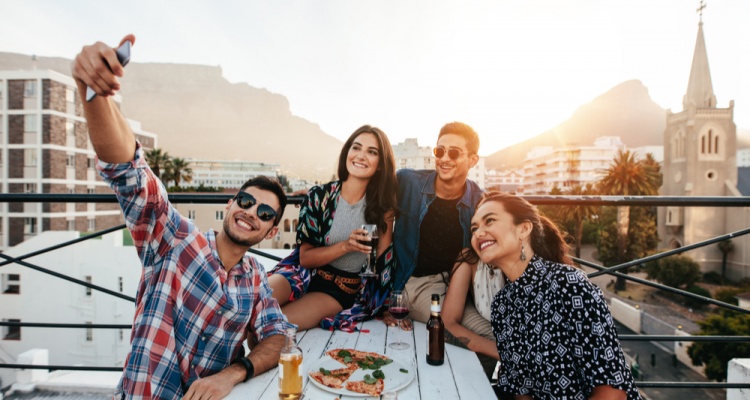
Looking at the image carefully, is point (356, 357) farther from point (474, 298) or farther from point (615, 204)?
point (615, 204)

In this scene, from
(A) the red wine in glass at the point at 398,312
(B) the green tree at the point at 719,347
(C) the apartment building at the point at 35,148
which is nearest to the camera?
(A) the red wine in glass at the point at 398,312

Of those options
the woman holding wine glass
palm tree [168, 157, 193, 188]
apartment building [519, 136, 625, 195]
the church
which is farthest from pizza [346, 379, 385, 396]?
apartment building [519, 136, 625, 195]

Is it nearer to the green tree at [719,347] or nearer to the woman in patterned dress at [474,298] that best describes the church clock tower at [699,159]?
the green tree at [719,347]

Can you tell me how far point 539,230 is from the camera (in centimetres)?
215

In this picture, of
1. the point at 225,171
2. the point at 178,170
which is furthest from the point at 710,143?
the point at 225,171

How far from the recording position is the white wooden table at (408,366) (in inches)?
64.8

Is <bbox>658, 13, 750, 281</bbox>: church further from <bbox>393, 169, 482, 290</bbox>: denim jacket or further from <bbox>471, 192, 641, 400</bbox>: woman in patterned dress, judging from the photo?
<bbox>471, 192, 641, 400</bbox>: woman in patterned dress

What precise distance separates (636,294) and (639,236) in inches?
312

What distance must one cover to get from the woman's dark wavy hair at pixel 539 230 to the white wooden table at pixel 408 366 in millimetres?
638

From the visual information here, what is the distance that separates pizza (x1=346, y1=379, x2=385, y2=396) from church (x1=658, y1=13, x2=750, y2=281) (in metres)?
59.6

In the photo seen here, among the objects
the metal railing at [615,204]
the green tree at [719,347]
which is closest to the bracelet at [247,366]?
the metal railing at [615,204]

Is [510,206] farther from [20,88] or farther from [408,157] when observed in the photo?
[408,157]

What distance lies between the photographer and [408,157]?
279 feet

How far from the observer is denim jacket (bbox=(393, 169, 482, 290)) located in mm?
3059
